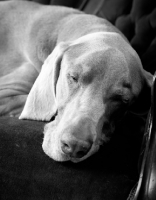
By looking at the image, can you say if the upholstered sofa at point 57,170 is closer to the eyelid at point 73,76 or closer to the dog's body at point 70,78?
the dog's body at point 70,78

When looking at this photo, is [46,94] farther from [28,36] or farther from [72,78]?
[28,36]

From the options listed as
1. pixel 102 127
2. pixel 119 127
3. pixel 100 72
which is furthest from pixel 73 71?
pixel 119 127

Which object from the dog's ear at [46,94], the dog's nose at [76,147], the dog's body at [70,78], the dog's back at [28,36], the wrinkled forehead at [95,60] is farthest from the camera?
the dog's back at [28,36]

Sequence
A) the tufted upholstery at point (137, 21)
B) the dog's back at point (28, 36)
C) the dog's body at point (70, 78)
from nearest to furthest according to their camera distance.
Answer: the dog's body at point (70, 78), the dog's back at point (28, 36), the tufted upholstery at point (137, 21)

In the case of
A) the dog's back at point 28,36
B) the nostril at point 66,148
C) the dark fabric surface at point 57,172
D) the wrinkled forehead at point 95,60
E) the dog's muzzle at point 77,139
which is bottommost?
the dog's back at point 28,36

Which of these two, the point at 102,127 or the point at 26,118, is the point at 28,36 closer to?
the point at 26,118

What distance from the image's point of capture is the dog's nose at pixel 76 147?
4.08 ft

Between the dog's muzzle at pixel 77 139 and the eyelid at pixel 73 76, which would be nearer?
the dog's muzzle at pixel 77 139

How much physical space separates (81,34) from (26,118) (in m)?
0.63

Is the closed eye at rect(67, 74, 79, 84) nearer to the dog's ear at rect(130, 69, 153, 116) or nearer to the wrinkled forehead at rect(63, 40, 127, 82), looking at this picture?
the wrinkled forehead at rect(63, 40, 127, 82)

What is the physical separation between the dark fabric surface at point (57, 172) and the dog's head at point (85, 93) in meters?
0.04

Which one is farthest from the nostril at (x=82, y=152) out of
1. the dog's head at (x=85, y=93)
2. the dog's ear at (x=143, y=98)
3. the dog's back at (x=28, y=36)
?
the dog's back at (x=28, y=36)

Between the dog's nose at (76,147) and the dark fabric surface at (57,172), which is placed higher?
the dog's nose at (76,147)

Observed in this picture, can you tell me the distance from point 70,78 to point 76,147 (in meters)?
0.40
